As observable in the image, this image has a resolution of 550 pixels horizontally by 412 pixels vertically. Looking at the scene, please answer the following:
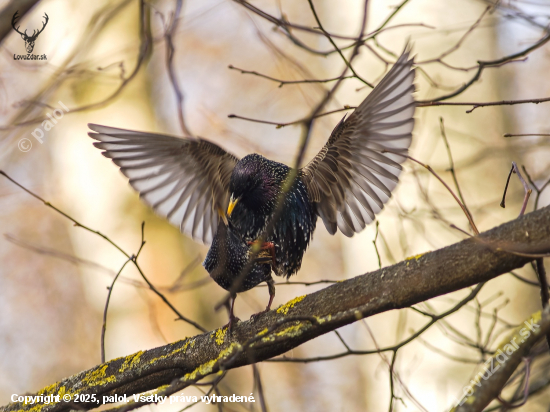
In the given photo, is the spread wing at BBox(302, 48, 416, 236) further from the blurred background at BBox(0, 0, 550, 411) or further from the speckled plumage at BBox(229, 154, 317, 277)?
the blurred background at BBox(0, 0, 550, 411)

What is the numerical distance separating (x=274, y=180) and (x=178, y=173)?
0.66 metres

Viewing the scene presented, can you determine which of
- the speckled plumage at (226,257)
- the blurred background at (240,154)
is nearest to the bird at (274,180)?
the speckled plumage at (226,257)

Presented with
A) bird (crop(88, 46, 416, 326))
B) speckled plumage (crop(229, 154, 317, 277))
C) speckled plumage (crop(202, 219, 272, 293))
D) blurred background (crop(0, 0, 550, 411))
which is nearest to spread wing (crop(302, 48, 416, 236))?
bird (crop(88, 46, 416, 326))

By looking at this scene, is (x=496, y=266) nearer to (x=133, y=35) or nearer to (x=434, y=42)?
(x=434, y=42)

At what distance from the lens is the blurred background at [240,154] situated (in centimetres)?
391

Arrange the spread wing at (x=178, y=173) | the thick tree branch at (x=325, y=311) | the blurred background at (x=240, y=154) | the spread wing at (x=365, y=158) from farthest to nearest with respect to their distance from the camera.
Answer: the blurred background at (x=240, y=154), the spread wing at (x=178, y=173), the spread wing at (x=365, y=158), the thick tree branch at (x=325, y=311)

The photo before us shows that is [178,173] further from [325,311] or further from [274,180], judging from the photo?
[325,311]

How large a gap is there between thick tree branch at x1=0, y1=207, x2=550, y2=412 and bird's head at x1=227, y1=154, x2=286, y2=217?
808 millimetres

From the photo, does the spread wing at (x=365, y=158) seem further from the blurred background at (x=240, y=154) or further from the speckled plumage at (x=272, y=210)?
the blurred background at (x=240, y=154)

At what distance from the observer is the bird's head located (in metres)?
2.64

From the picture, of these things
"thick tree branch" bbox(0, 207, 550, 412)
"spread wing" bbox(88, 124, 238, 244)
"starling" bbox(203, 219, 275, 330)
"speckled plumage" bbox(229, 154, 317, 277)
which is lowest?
"thick tree branch" bbox(0, 207, 550, 412)

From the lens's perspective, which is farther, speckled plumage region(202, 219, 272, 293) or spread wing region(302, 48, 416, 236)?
spread wing region(302, 48, 416, 236)

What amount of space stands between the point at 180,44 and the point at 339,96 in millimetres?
3174

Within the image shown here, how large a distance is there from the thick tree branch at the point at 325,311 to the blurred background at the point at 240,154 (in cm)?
83
